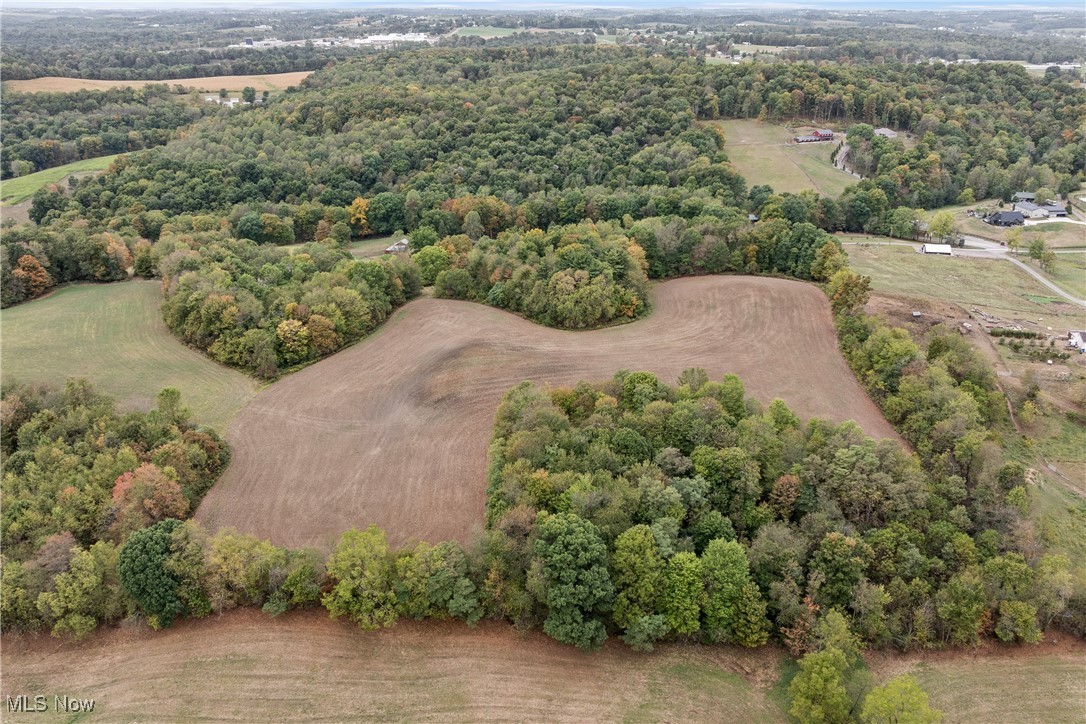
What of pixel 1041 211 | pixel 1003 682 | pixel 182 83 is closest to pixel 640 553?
pixel 1003 682

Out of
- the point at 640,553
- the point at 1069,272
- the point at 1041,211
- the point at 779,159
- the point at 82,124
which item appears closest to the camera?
the point at 640,553

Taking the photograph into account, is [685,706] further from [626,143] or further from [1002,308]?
[626,143]

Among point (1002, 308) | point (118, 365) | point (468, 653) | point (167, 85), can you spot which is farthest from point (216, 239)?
point (167, 85)

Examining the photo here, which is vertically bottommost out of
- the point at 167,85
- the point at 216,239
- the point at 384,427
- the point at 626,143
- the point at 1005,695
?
the point at 1005,695

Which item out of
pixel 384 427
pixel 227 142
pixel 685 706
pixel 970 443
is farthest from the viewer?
pixel 227 142

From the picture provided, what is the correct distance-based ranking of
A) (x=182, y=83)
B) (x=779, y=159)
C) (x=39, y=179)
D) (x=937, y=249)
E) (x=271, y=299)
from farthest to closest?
1. (x=182, y=83)
2. (x=779, y=159)
3. (x=39, y=179)
4. (x=937, y=249)
5. (x=271, y=299)

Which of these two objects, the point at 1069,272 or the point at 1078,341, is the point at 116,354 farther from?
the point at 1069,272

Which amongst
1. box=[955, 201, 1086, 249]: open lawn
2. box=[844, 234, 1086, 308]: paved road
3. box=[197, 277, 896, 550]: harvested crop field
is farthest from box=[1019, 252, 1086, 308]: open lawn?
box=[197, 277, 896, 550]: harvested crop field

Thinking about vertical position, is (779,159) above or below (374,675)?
above
